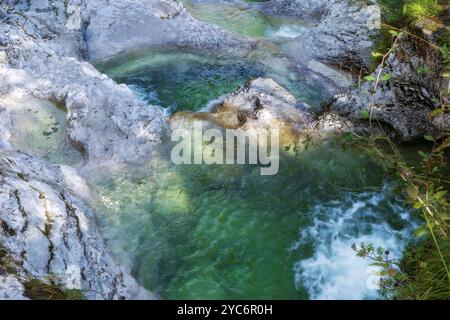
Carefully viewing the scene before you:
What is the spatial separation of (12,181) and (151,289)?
7.70 ft

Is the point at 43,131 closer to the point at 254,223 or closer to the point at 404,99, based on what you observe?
the point at 254,223

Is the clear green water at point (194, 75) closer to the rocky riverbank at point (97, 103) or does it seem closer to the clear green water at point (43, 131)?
the rocky riverbank at point (97, 103)

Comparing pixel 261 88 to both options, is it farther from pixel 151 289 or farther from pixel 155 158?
pixel 151 289

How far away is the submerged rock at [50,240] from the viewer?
15.0 ft

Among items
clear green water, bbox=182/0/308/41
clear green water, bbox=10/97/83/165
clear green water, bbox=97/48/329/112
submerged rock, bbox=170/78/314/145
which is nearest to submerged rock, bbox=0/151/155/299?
clear green water, bbox=10/97/83/165

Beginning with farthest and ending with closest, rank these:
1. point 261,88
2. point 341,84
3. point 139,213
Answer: point 341,84, point 261,88, point 139,213

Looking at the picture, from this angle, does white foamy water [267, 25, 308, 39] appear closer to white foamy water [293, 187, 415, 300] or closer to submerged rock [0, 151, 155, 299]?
white foamy water [293, 187, 415, 300]

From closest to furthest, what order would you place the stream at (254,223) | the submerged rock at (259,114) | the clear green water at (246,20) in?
1. the stream at (254,223)
2. the submerged rock at (259,114)
3. the clear green water at (246,20)

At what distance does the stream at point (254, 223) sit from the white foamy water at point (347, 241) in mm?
15

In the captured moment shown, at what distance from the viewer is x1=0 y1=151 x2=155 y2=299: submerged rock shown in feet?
15.0

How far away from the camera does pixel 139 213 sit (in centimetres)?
679

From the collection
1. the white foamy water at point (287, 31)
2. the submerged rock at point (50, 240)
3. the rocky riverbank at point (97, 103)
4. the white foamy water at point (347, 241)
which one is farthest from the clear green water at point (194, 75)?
the submerged rock at point (50, 240)

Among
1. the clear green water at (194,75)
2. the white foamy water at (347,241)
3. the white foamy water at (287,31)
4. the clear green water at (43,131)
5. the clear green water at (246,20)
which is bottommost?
the white foamy water at (347,241)
